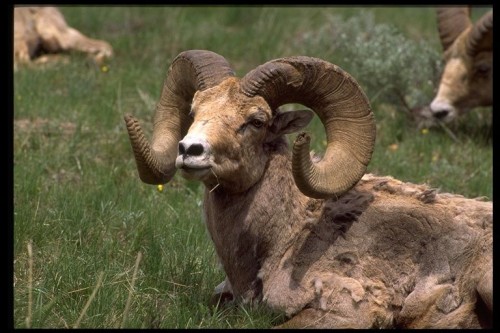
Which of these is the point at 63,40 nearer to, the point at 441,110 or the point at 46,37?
the point at 46,37

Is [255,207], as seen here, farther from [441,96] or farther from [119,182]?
[441,96]

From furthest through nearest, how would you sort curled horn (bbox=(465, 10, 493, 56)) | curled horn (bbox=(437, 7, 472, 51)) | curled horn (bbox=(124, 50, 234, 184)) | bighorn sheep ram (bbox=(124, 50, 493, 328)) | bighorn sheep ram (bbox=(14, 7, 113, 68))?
bighorn sheep ram (bbox=(14, 7, 113, 68)), curled horn (bbox=(437, 7, 472, 51)), curled horn (bbox=(465, 10, 493, 56)), curled horn (bbox=(124, 50, 234, 184)), bighorn sheep ram (bbox=(124, 50, 493, 328))

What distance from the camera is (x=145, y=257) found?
820 centimetres

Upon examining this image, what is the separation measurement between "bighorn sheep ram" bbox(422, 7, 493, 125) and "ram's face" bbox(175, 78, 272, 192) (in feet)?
21.9

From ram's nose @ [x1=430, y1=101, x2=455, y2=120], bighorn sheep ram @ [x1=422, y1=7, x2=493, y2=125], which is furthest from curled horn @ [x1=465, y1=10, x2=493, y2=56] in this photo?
ram's nose @ [x1=430, y1=101, x2=455, y2=120]

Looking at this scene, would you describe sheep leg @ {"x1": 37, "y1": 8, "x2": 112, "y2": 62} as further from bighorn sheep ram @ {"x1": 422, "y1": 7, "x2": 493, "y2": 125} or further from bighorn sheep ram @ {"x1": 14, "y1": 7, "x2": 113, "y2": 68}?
bighorn sheep ram @ {"x1": 422, "y1": 7, "x2": 493, "y2": 125}

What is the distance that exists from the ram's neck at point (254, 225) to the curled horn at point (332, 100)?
1.40ft

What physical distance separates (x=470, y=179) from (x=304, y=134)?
530 centimetres

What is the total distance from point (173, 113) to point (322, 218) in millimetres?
1401

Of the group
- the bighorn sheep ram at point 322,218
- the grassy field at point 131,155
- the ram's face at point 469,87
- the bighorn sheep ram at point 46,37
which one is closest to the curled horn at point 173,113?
the bighorn sheep ram at point 322,218

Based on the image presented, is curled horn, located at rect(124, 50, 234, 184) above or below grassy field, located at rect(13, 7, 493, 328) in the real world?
above

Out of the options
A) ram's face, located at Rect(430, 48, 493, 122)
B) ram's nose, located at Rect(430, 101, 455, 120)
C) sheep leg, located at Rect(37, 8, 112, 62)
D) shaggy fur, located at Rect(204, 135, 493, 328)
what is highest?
shaggy fur, located at Rect(204, 135, 493, 328)

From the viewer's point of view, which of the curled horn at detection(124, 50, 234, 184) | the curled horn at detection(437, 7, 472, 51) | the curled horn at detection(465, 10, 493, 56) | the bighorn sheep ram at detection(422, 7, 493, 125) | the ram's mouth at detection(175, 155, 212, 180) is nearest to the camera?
the ram's mouth at detection(175, 155, 212, 180)

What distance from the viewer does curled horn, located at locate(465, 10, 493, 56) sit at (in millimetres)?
13461
